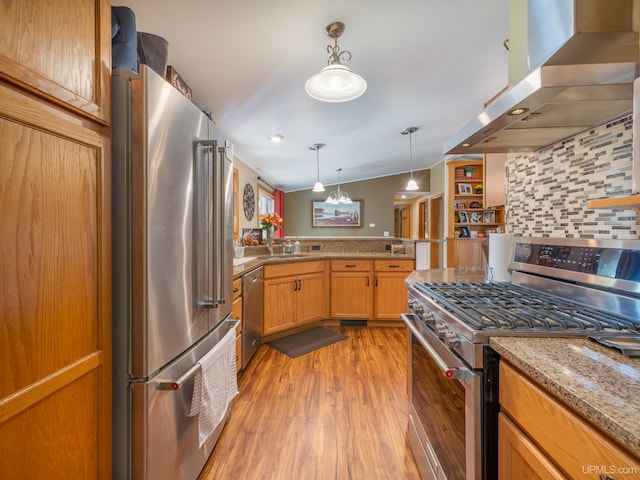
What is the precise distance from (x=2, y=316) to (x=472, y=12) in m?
2.45

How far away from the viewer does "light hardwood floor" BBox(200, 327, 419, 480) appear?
1432 millimetres

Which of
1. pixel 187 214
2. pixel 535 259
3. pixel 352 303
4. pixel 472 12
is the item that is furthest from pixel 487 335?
pixel 352 303

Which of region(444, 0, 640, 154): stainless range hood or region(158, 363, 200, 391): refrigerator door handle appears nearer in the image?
region(444, 0, 640, 154): stainless range hood

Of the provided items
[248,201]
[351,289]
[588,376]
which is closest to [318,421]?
[588,376]

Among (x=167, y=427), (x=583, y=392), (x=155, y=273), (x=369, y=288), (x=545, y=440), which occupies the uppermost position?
(x=155, y=273)

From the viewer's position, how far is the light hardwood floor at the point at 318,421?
143 centimetres

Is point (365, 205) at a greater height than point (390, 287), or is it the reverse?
point (365, 205)

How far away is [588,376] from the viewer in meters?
0.58

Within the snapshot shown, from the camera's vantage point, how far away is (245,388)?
7.13 feet

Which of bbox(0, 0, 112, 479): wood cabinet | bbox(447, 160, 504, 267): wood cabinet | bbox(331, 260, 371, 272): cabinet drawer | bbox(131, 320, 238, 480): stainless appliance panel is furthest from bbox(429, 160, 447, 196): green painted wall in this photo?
bbox(0, 0, 112, 479): wood cabinet

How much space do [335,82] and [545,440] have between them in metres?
1.66

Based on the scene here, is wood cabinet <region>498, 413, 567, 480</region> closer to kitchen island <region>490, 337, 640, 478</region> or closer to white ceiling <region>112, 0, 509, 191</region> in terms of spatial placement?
kitchen island <region>490, 337, 640, 478</region>

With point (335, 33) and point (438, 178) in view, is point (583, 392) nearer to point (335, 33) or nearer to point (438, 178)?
point (335, 33)

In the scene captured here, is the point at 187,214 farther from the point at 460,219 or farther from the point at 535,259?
the point at 460,219
